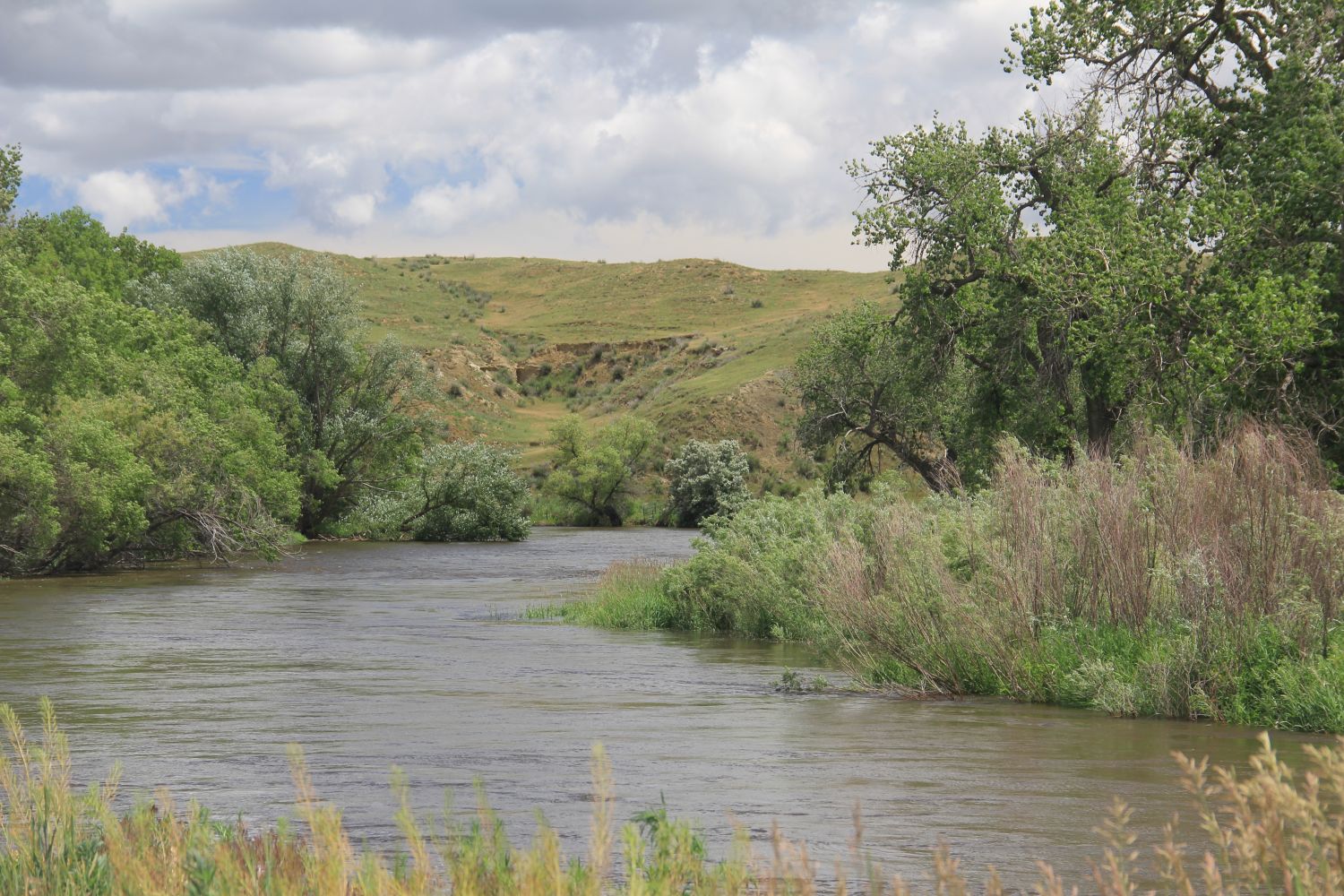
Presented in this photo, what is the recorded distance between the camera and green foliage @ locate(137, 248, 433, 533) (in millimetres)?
49406

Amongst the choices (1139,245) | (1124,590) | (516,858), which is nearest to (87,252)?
(1139,245)

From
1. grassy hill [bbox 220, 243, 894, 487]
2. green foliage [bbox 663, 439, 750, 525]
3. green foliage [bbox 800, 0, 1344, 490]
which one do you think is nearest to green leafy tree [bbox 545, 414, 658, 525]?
green foliage [bbox 663, 439, 750, 525]

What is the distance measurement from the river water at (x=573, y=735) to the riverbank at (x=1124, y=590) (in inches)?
17.7

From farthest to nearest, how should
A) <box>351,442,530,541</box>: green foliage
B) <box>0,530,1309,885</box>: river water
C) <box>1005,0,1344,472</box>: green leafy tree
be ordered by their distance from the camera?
<box>351,442,530,541</box>: green foliage < <box>1005,0,1344,472</box>: green leafy tree < <box>0,530,1309,885</box>: river water

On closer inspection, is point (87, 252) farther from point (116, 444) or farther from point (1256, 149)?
point (1256, 149)

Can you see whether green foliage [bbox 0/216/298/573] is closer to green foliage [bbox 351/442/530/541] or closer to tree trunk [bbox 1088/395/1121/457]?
green foliage [bbox 351/442/530/541]

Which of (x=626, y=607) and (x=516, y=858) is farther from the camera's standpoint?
(x=626, y=607)

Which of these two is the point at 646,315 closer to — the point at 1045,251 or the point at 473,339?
the point at 473,339

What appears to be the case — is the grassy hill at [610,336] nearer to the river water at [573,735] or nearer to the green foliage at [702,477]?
the green foliage at [702,477]

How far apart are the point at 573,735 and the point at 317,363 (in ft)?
131

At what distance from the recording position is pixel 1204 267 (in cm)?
2306

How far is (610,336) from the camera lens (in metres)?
113

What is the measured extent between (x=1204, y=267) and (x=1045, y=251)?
2642mm

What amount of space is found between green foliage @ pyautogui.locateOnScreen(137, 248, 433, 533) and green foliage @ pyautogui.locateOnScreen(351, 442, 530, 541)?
2.88 ft
